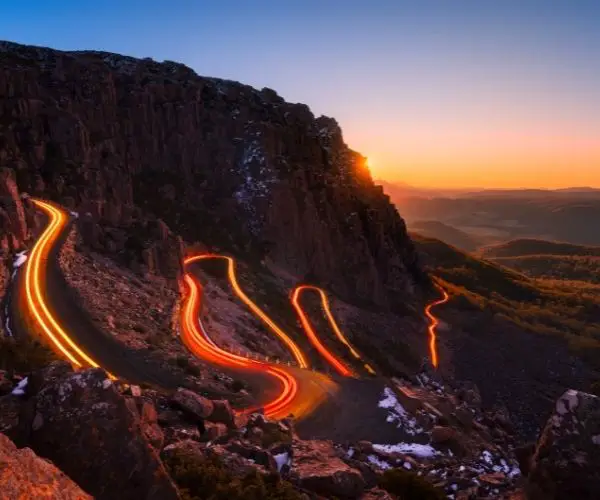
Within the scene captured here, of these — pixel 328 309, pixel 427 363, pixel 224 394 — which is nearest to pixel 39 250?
pixel 224 394

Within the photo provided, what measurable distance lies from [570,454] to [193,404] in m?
14.5

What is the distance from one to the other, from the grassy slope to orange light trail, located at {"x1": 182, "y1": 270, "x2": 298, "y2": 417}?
63.1m

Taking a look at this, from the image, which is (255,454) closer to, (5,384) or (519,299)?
(5,384)

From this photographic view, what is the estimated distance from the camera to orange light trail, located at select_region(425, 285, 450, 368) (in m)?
80.7

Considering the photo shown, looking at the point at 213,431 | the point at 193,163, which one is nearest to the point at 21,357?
the point at 213,431

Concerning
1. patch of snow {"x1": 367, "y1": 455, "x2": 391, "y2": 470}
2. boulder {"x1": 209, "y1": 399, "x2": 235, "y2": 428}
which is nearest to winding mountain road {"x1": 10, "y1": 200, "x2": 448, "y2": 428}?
patch of snow {"x1": 367, "y1": 455, "x2": 391, "y2": 470}

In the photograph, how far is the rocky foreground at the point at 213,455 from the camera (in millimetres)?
12695

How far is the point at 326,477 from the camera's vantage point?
1805cm

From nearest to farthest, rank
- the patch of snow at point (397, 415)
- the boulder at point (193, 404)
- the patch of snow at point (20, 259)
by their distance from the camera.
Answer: the boulder at point (193, 404)
the patch of snow at point (397, 415)
the patch of snow at point (20, 259)

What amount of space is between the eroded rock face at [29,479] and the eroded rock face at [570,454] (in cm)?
1493

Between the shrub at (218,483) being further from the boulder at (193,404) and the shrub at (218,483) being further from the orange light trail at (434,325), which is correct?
the orange light trail at (434,325)

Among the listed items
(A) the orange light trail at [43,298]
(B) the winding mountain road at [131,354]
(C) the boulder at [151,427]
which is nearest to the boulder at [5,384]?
(C) the boulder at [151,427]

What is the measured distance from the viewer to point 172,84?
305 feet

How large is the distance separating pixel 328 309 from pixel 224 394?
1769 inches
